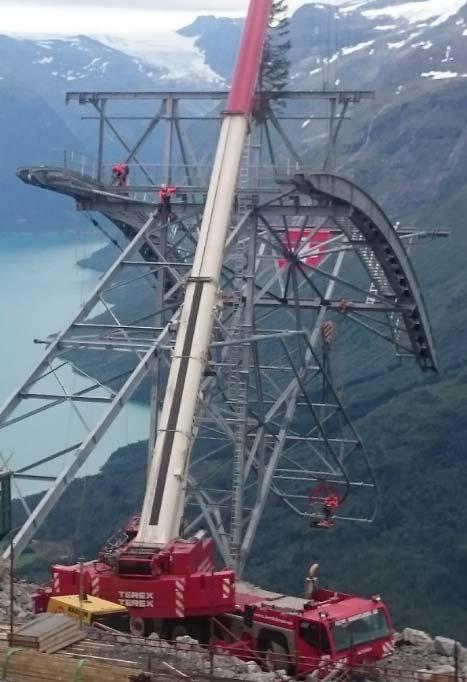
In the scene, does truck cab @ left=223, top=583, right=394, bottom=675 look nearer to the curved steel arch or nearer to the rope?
the rope

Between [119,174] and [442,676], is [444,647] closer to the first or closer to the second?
[442,676]

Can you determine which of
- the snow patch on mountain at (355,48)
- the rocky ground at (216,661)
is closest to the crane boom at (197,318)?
the rocky ground at (216,661)

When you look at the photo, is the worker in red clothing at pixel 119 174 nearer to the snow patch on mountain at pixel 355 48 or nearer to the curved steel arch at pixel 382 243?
the curved steel arch at pixel 382 243

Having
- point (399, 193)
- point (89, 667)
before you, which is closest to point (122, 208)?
point (89, 667)

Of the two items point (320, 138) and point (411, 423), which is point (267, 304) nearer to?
point (411, 423)

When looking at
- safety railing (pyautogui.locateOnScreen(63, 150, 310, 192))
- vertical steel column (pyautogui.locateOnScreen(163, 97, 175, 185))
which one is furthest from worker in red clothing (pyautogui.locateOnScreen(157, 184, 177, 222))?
vertical steel column (pyautogui.locateOnScreen(163, 97, 175, 185))
